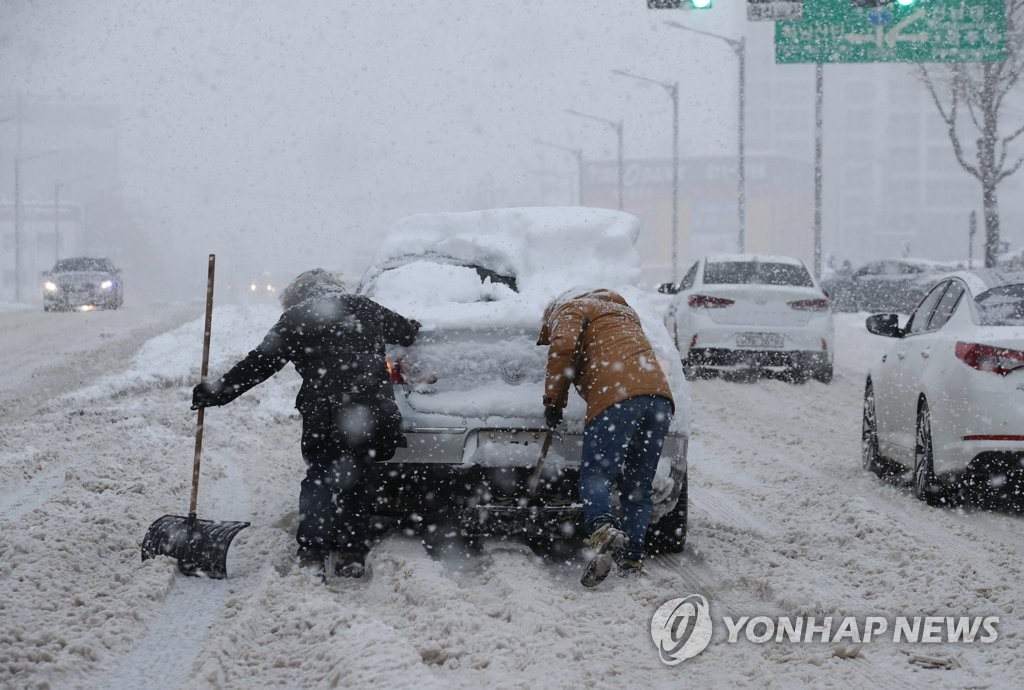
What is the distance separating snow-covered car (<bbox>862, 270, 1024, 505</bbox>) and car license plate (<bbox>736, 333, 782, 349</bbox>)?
5.65 metres

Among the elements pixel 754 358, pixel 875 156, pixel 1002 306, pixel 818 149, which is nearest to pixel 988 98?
pixel 818 149

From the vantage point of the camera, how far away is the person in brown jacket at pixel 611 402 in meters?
5.60

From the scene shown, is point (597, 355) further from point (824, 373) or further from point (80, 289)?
point (80, 289)

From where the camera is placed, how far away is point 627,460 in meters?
5.88

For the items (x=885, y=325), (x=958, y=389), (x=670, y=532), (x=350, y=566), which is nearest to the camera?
(x=350, y=566)

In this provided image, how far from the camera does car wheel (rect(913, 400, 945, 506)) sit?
748cm

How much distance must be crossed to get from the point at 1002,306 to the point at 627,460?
2.86m

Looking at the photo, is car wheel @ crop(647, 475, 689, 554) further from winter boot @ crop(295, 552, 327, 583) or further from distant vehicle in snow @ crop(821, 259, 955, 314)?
distant vehicle in snow @ crop(821, 259, 955, 314)

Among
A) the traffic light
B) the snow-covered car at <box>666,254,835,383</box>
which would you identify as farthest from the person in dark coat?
the traffic light

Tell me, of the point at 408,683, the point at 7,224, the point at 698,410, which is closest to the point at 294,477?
the point at 408,683

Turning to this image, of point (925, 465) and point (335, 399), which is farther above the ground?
point (335, 399)

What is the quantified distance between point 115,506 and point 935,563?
13.9 ft

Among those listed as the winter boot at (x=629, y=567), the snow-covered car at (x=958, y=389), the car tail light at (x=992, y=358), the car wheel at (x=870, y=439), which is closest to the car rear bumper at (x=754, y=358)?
the car wheel at (x=870, y=439)

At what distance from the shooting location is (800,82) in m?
154
